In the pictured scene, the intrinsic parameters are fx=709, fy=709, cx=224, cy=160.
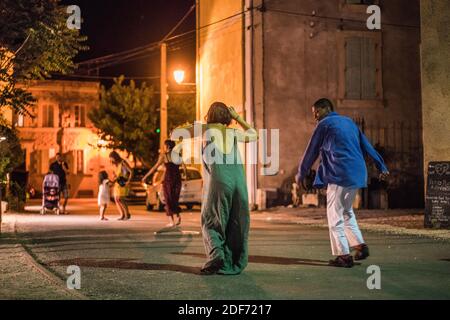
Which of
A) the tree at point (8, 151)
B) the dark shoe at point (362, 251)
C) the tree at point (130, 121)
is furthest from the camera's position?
the tree at point (130, 121)

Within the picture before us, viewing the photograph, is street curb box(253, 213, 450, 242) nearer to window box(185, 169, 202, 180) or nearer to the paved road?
the paved road

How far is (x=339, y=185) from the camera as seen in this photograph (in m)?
8.08

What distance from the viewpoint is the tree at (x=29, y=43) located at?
1384 centimetres

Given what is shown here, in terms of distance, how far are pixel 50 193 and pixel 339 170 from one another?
626 inches

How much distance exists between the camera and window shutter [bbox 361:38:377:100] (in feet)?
80.3

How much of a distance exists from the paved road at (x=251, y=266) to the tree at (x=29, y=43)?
3.05 meters

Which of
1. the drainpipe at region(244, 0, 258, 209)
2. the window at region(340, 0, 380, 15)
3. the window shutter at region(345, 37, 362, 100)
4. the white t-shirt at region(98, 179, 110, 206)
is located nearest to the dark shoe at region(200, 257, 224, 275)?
the white t-shirt at region(98, 179, 110, 206)

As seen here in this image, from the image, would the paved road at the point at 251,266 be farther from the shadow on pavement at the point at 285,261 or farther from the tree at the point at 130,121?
the tree at the point at 130,121

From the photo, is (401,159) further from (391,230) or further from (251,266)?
(251,266)

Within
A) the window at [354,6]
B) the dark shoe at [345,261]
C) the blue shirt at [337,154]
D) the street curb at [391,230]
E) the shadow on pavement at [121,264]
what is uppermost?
the window at [354,6]

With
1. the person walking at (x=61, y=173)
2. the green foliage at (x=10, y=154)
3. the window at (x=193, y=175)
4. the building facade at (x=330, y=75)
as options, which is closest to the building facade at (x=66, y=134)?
the green foliage at (x=10, y=154)

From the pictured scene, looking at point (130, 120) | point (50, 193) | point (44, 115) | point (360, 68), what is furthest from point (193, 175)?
point (44, 115)
